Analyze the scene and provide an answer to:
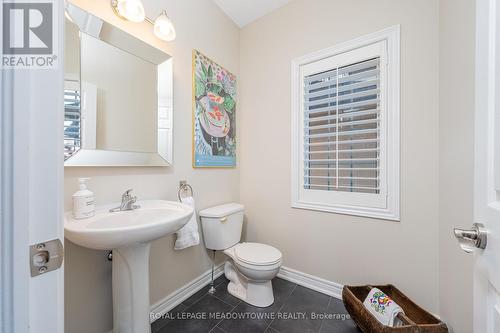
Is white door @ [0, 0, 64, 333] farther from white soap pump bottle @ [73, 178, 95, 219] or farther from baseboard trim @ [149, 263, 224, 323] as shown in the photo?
baseboard trim @ [149, 263, 224, 323]

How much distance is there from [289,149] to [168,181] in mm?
1048

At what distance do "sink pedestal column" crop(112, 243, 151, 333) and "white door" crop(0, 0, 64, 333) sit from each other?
28.2 inches

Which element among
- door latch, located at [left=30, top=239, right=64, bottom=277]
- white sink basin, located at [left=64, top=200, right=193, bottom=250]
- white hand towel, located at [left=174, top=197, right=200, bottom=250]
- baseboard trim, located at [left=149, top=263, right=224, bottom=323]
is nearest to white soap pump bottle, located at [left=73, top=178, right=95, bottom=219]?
white sink basin, located at [left=64, top=200, right=193, bottom=250]

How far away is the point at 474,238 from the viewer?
0.51 m

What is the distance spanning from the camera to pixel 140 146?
1.30m

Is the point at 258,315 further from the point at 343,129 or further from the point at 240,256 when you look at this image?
the point at 343,129

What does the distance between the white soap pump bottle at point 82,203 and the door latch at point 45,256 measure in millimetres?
708

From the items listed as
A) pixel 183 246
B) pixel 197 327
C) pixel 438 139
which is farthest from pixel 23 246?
pixel 438 139

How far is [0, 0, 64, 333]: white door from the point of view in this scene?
329mm

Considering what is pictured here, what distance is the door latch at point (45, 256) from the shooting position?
35cm

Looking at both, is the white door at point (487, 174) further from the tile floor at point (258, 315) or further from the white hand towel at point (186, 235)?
the white hand towel at point (186, 235)

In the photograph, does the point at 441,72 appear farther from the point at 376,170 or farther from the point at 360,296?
the point at 360,296

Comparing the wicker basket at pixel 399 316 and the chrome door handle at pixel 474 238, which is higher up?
the chrome door handle at pixel 474 238

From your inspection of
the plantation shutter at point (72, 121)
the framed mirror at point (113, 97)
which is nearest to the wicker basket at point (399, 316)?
the framed mirror at point (113, 97)
